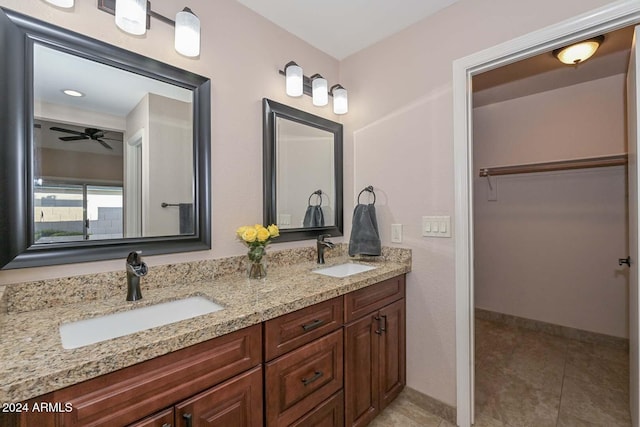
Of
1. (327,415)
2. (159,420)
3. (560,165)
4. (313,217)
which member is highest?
(560,165)

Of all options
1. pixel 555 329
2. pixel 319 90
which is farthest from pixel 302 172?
pixel 555 329

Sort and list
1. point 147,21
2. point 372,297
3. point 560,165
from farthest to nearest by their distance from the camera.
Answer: point 560,165
point 372,297
point 147,21

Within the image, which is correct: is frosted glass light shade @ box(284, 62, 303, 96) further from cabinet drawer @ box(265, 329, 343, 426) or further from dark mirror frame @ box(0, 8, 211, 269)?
cabinet drawer @ box(265, 329, 343, 426)

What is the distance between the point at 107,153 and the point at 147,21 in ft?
2.04

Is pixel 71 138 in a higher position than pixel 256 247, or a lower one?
higher

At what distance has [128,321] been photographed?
109 centimetres

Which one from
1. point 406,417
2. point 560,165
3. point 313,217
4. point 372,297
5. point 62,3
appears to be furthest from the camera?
point 560,165

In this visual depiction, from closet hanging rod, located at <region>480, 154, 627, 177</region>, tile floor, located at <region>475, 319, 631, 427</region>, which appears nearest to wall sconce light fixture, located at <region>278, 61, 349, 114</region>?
closet hanging rod, located at <region>480, 154, 627, 177</region>

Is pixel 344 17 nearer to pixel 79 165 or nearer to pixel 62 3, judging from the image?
pixel 62 3

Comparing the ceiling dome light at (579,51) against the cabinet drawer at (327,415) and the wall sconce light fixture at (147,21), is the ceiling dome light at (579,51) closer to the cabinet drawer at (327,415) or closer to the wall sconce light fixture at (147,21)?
the wall sconce light fixture at (147,21)

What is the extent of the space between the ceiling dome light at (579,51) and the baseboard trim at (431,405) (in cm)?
235

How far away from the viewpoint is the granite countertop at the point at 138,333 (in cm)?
63

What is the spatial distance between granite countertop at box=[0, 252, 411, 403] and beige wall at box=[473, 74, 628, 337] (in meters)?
2.17

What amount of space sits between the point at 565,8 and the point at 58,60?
2172mm
